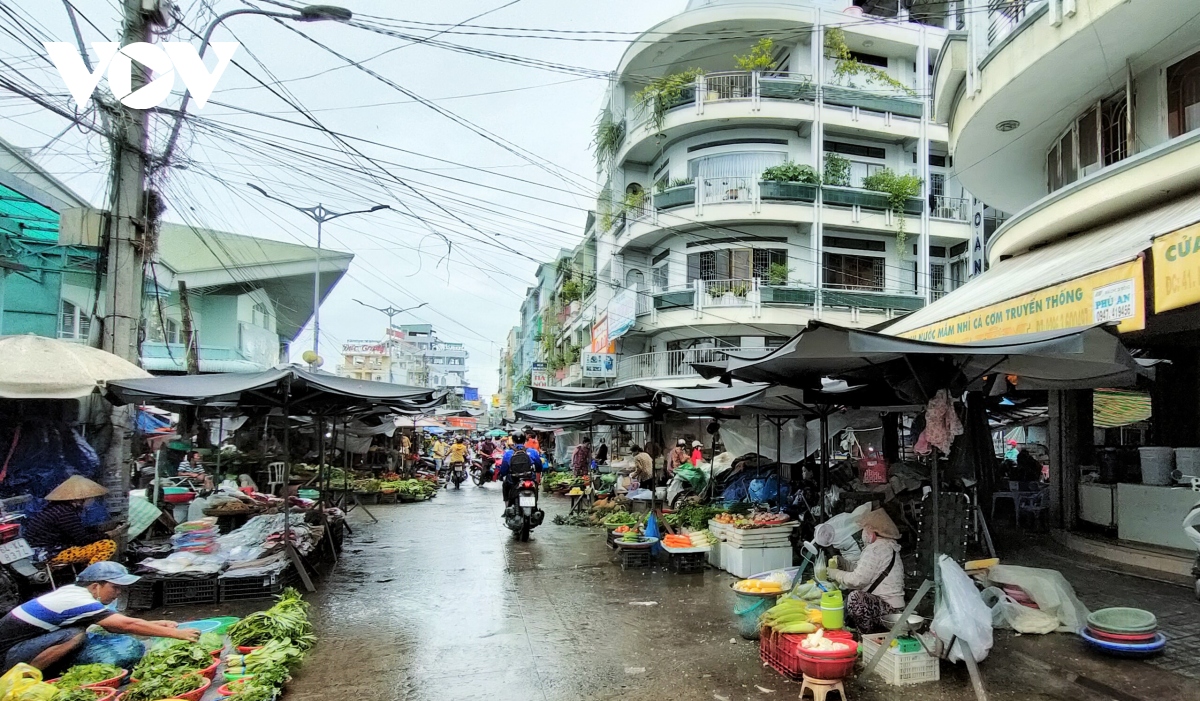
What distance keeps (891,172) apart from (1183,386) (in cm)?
1654

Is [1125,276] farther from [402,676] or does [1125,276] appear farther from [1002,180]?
[1002,180]

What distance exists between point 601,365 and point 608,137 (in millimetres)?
10043

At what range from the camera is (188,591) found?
25.4ft

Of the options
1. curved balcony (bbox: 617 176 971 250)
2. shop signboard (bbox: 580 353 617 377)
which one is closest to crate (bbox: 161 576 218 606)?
curved balcony (bbox: 617 176 971 250)

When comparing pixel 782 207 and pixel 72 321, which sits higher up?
pixel 782 207

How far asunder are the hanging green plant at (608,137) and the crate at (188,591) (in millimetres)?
24658

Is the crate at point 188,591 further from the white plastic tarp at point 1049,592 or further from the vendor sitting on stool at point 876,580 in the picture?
the white plastic tarp at point 1049,592

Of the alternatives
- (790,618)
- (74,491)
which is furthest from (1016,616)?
(74,491)

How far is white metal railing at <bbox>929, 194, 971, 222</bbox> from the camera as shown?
25750mm

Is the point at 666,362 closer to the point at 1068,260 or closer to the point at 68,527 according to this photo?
the point at 1068,260

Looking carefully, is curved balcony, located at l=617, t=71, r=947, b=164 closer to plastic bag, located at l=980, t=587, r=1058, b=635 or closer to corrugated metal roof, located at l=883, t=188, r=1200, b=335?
corrugated metal roof, located at l=883, t=188, r=1200, b=335

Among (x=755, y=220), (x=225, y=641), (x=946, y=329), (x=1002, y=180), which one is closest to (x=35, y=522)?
(x=225, y=641)

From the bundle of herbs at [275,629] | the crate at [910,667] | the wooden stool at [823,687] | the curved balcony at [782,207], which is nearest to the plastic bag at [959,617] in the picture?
the crate at [910,667]

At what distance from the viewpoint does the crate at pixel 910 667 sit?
17.0 ft
